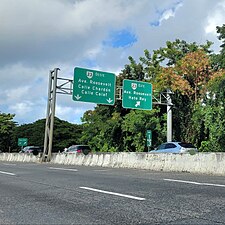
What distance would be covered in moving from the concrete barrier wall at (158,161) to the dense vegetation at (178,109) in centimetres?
1006

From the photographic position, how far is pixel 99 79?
82.9ft

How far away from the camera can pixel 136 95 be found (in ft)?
86.5

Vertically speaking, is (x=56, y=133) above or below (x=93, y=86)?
below

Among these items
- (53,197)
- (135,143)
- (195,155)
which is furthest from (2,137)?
(53,197)

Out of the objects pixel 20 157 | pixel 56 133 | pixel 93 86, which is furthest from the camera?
pixel 56 133

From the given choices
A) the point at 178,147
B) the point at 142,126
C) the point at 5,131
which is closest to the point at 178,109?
the point at 142,126

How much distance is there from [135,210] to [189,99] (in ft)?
94.3

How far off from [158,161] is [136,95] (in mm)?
9691

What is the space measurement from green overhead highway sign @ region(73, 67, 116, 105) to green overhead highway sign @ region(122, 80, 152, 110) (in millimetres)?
1050

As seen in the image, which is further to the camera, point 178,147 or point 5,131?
point 5,131

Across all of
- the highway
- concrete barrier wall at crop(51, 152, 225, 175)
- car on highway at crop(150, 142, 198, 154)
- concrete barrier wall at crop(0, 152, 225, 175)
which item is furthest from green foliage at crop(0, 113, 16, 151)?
the highway

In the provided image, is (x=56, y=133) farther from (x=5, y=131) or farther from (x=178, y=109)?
(x=178, y=109)

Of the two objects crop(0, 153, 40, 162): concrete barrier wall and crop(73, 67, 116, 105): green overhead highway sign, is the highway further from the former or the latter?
crop(0, 153, 40, 162): concrete barrier wall

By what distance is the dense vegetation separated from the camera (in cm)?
2878
